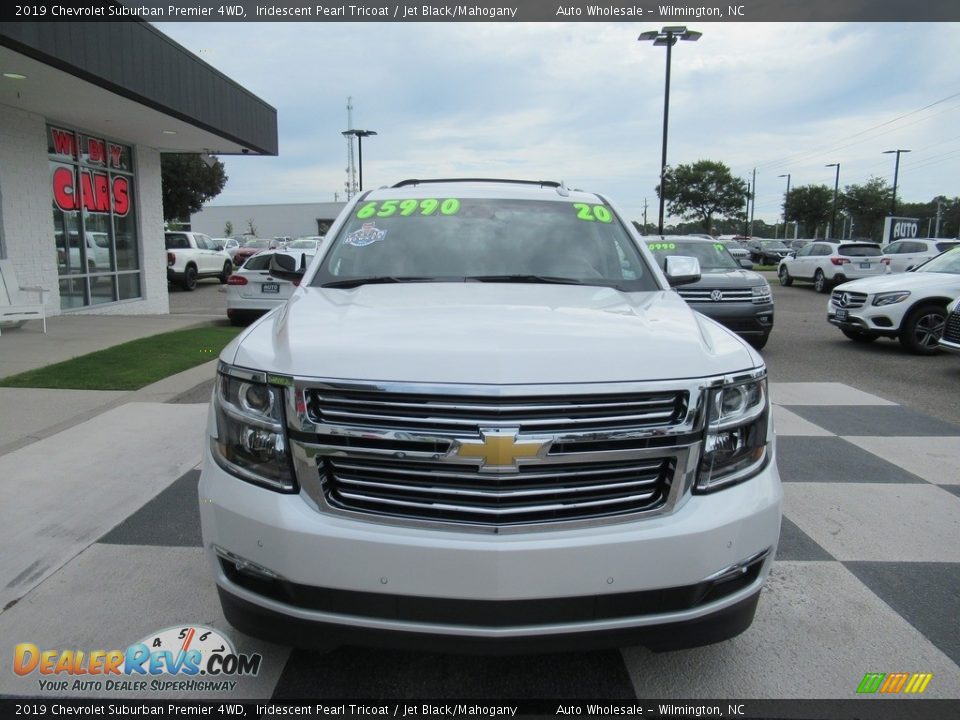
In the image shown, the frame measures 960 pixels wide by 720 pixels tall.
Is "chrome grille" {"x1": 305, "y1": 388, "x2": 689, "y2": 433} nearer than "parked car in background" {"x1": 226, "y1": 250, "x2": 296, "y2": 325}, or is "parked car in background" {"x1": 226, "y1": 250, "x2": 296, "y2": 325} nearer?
"chrome grille" {"x1": 305, "y1": 388, "x2": 689, "y2": 433}

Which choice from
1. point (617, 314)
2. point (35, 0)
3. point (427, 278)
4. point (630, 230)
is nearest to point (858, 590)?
point (617, 314)

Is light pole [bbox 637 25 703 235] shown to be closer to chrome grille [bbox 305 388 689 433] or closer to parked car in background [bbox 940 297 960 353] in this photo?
parked car in background [bbox 940 297 960 353]

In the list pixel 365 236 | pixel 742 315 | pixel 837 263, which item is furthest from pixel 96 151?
pixel 837 263

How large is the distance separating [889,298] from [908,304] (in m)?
0.27

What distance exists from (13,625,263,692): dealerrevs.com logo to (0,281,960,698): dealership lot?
0.05m

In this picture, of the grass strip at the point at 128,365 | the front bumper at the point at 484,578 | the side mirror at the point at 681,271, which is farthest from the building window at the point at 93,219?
the front bumper at the point at 484,578

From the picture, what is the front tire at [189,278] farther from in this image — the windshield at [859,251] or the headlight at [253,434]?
the headlight at [253,434]

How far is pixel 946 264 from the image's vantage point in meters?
10.7

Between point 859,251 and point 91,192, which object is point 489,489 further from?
point 859,251

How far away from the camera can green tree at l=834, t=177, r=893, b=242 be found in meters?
66.9

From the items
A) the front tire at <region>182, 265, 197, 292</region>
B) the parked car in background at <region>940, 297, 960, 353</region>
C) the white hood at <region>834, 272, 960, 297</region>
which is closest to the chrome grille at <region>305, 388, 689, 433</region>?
the parked car in background at <region>940, 297, 960, 353</region>

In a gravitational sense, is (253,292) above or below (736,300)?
below

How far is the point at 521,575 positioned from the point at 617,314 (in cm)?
111

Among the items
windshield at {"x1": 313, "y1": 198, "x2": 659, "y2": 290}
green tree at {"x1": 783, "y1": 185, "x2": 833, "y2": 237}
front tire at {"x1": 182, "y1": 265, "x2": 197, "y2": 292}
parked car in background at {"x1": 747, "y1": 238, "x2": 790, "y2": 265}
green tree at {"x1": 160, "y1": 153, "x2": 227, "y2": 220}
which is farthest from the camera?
green tree at {"x1": 783, "y1": 185, "x2": 833, "y2": 237}
